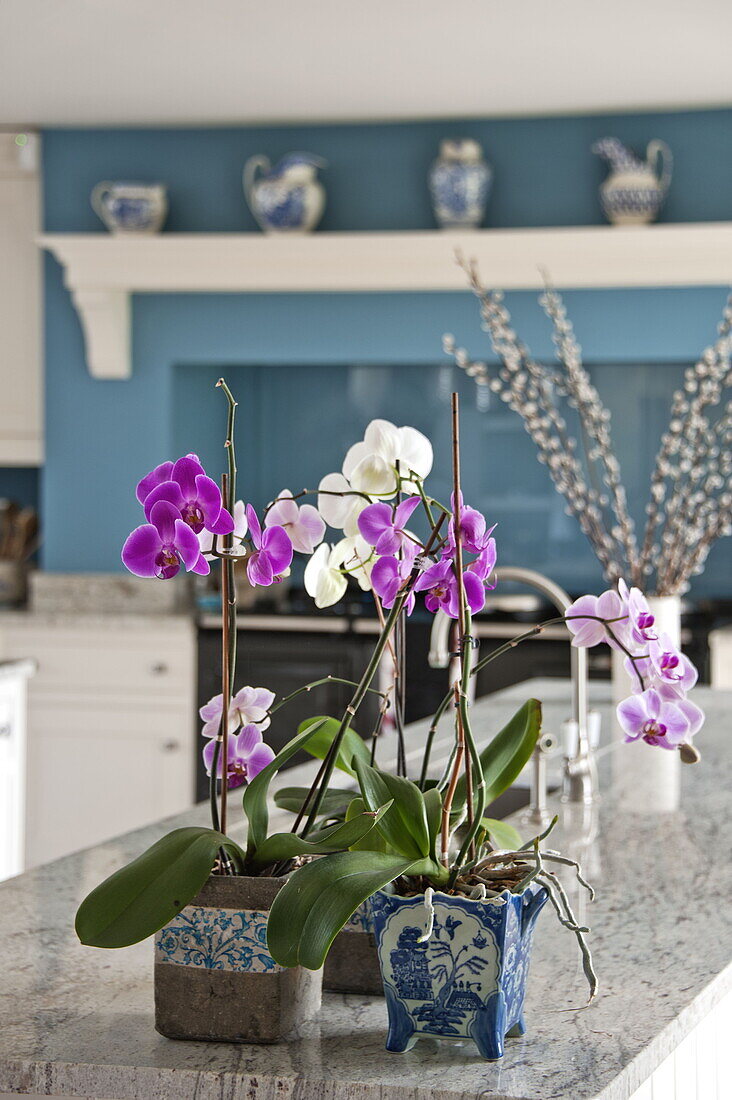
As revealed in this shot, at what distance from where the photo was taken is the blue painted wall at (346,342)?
4.34 m

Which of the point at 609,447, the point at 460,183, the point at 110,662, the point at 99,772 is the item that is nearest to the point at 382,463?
the point at 609,447

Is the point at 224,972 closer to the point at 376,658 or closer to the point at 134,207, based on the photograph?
the point at 376,658

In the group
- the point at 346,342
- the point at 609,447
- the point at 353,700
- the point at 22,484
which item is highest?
the point at 346,342

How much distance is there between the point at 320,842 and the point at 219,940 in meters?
0.10

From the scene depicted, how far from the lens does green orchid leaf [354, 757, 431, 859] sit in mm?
1027

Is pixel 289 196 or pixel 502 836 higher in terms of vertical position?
pixel 289 196

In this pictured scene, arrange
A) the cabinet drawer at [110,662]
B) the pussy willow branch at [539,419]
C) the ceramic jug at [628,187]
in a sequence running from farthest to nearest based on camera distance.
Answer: the cabinet drawer at [110,662] < the ceramic jug at [628,187] < the pussy willow branch at [539,419]

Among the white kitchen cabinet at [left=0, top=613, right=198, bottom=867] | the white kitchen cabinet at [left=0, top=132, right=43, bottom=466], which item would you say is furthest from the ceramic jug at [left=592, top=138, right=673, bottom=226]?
the white kitchen cabinet at [left=0, top=132, right=43, bottom=466]

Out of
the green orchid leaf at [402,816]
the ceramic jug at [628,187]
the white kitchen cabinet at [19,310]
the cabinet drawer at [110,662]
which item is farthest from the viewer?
the white kitchen cabinet at [19,310]

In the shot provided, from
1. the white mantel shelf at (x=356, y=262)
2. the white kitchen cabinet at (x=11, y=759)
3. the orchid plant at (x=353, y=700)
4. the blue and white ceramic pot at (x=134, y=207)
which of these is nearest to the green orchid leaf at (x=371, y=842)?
the orchid plant at (x=353, y=700)

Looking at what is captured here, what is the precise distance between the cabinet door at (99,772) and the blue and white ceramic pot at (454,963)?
11.2ft

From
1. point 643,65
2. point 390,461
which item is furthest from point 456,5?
point 390,461

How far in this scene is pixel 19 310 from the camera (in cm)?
479

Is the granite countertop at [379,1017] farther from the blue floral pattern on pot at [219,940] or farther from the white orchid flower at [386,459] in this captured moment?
the white orchid flower at [386,459]
